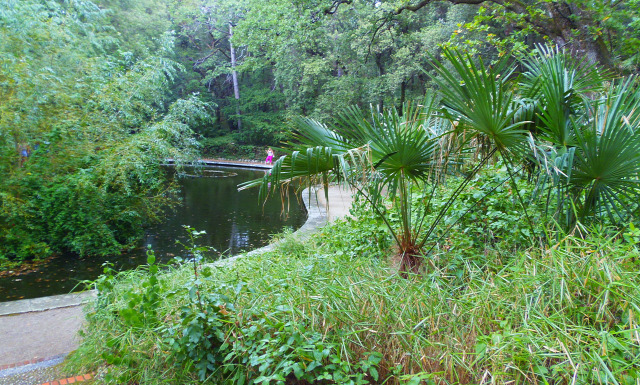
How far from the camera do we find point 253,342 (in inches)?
92.3

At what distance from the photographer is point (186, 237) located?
8.15 meters

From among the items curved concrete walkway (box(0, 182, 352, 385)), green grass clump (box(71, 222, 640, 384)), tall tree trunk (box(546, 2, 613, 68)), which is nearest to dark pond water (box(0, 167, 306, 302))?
curved concrete walkway (box(0, 182, 352, 385))

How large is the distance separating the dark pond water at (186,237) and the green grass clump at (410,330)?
8.46 ft

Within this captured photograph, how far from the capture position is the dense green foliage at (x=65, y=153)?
6.60 meters

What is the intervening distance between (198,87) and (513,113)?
33644 mm

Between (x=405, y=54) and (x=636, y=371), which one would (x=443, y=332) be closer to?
(x=636, y=371)

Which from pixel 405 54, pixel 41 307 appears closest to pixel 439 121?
pixel 41 307

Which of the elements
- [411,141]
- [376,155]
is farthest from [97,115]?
[411,141]

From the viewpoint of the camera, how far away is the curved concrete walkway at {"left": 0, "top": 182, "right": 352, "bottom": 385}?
2.99m

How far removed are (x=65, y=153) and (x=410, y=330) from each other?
6.94 metres

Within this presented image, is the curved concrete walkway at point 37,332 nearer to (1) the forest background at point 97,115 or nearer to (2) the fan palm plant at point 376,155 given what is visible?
(2) the fan palm plant at point 376,155

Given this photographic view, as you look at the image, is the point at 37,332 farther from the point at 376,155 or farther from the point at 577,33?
the point at 577,33

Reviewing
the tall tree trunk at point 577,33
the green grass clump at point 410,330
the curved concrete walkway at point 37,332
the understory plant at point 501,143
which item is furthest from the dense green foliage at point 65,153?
the tall tree trunk at point 577,33

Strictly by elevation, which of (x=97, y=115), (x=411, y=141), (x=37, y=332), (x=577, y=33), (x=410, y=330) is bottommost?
(x=37, y=332)
